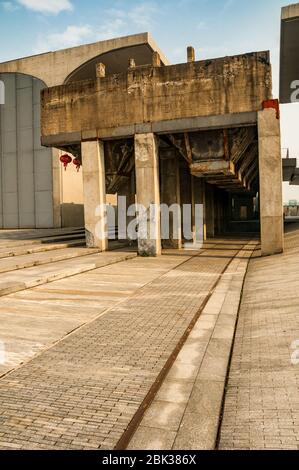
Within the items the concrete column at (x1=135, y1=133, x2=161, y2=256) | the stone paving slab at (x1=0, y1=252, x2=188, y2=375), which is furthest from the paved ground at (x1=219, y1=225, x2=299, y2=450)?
the concrete column at (x1=135, y1=133, x2=161, y2=256)

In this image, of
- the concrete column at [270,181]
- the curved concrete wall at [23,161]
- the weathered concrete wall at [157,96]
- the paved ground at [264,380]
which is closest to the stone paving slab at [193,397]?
the paved ground at [264,380]

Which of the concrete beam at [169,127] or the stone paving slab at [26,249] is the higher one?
the concrete beam at [169,127]

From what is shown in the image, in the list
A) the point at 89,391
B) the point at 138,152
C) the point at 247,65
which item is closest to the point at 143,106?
the point at 138,152

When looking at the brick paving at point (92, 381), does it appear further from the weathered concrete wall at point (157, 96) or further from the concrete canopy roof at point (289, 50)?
the concrete canopy roof at point (289, 50)

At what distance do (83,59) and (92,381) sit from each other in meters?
28.4

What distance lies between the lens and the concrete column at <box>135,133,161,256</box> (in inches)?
627

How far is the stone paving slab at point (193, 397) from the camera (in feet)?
8.84

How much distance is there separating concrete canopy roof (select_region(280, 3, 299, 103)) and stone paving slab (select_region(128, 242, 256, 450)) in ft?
61.6

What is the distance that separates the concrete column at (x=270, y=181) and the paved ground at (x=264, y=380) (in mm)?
7916

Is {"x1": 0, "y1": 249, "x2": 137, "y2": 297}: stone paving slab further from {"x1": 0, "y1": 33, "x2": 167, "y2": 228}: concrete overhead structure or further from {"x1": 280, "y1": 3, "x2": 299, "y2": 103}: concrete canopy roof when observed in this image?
{"x1": 0, "y1": 33, "x2": 167, "y2": 228}: concrete overhead structure

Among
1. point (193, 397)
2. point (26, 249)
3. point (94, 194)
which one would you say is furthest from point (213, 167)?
point (193, 397)

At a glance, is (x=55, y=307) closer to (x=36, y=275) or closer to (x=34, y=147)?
(x=36, y=275)

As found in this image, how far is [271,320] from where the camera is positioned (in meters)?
5.44
